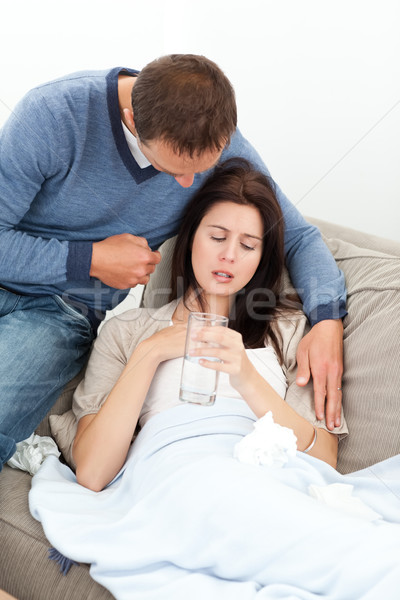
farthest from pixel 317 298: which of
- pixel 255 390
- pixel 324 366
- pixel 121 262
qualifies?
pixel 121 262

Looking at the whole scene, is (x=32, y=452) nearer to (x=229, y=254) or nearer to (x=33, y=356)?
(x=33, y=356)

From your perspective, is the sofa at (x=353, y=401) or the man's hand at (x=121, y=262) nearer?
the sofa at (x=353, y=401)

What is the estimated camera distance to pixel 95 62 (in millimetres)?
2572

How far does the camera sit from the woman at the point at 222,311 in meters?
1.29

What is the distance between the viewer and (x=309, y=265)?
1640mm

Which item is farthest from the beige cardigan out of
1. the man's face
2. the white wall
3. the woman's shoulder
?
the white wall

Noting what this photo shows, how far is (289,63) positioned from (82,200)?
4.62 feet

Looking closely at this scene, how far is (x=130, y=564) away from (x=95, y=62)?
2152 mm

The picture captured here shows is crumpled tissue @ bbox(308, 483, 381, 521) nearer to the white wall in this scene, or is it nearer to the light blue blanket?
the light blue blanket

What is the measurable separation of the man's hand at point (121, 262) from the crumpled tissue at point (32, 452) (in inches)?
16.5

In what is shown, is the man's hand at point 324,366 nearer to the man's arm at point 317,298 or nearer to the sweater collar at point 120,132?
the man's arm at point 317,298

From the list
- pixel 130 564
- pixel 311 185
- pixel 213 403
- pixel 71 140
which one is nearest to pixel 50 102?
pixel 71 140

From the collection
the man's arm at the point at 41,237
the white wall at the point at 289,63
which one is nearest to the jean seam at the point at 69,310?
the man's arm at the point at 41,237

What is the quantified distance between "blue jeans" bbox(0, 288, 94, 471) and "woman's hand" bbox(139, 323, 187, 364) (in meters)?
0.30
